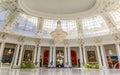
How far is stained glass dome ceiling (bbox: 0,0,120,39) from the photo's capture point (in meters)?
13.6

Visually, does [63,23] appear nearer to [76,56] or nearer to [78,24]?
[78,24]

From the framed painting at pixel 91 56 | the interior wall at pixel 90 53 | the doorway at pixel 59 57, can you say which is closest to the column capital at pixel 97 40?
the interior wall at pixel 90 53

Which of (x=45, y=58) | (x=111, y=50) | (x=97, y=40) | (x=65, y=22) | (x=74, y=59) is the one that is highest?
(x=65, y=22)

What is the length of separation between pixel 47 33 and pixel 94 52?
9270 millimetres

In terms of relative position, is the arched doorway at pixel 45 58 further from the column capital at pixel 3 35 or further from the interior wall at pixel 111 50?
the interior wall at pixel 111 50

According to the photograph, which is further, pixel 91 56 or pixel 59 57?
pixel 59 57

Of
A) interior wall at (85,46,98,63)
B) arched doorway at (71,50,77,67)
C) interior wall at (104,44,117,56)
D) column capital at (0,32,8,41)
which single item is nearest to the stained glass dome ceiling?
column capital at (0,32,8,41)

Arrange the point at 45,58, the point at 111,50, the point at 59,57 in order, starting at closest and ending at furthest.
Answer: the point at 111,50, the point at 59,57, the point at 45,58

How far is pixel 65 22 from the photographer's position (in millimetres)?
18469

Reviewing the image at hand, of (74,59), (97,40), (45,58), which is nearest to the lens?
(97,40)

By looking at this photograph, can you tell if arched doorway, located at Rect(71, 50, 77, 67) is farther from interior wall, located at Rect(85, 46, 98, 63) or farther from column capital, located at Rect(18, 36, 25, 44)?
column capital, located at Rect(18, 36, 25, 44)

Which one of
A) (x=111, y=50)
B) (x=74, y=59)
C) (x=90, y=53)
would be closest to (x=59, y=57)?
(x=74, y=59)

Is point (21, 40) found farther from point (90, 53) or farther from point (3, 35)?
point (90, 53)

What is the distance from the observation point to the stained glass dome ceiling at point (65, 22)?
1361 cm
